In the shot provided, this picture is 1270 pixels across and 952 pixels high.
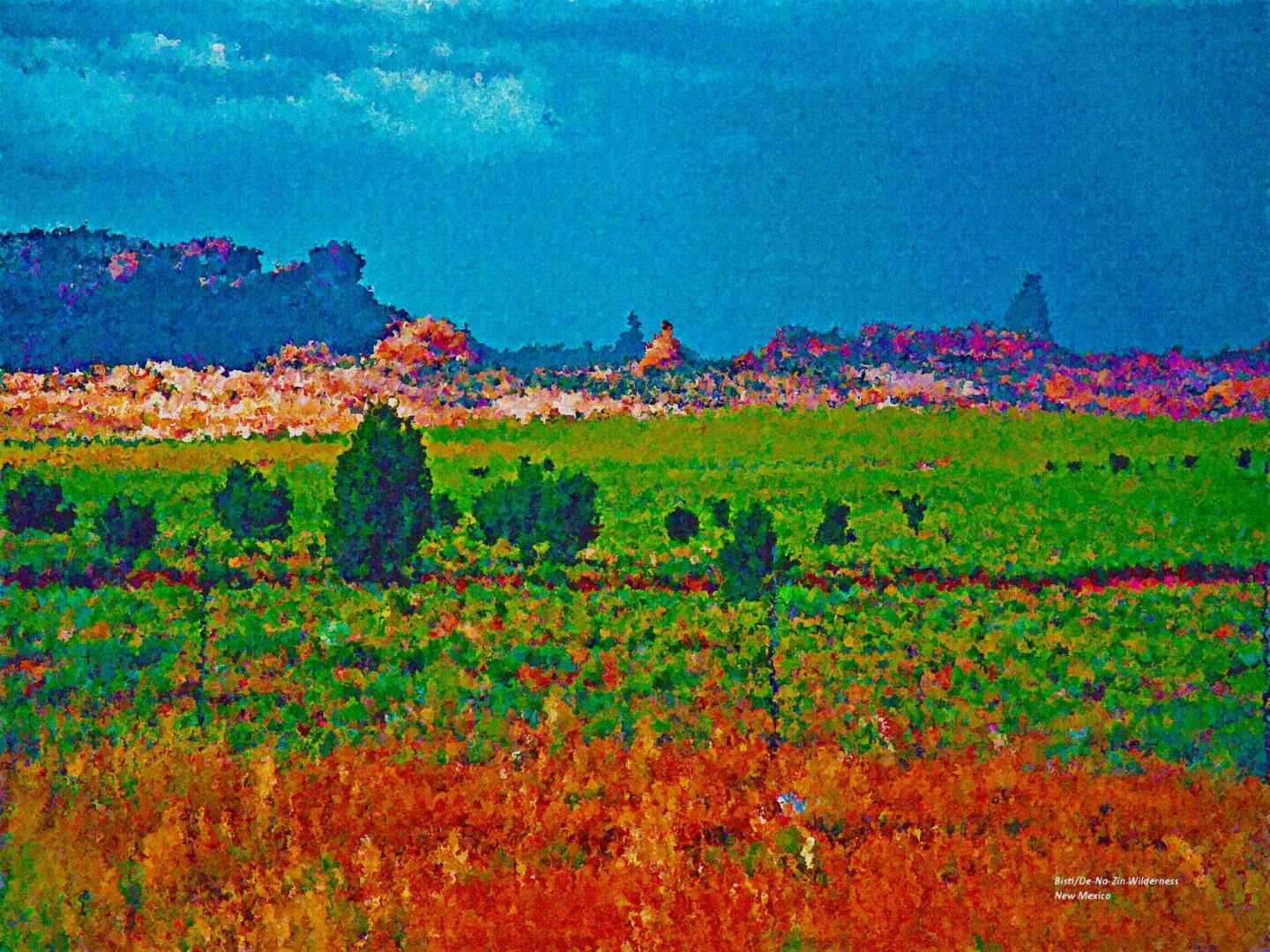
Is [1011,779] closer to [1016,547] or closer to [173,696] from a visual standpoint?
[173,696]

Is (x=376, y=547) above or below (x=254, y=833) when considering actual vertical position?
above

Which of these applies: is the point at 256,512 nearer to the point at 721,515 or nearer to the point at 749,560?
the point at 721,515

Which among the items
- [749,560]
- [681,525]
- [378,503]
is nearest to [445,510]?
[681,525]

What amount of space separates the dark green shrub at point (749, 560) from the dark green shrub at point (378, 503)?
18.1ft

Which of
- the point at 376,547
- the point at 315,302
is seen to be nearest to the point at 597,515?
the point at 376,547

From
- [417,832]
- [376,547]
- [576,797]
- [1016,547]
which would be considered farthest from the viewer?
[1016,547]

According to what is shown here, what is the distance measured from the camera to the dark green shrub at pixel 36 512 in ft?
96.0

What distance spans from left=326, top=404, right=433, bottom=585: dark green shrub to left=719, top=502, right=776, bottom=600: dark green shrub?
18.1 feet

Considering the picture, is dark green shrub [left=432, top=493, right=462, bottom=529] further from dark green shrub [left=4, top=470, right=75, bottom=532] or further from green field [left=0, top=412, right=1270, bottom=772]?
dark green shrub [left=4, top=470, right=75, bottom=532]

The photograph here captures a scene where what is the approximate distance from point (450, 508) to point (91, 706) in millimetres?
15791

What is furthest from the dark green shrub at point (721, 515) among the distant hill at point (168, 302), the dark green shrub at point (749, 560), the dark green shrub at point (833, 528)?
the distant hill at point (168, 302)

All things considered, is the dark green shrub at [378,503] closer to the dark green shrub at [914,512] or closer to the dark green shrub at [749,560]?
the dark green shrub at [749,560]

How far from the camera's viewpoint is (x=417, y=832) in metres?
8.66

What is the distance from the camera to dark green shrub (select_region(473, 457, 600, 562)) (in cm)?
2458
